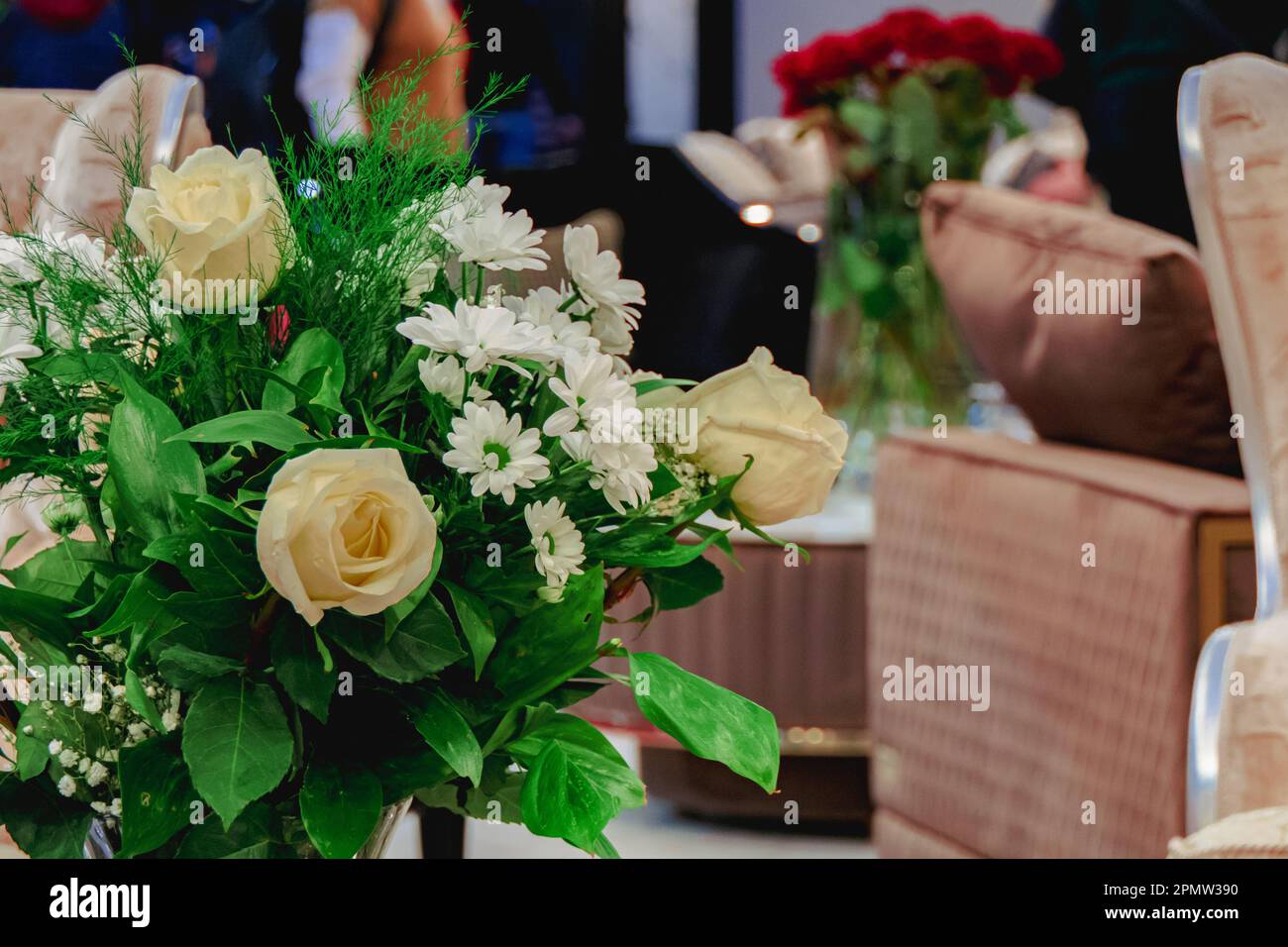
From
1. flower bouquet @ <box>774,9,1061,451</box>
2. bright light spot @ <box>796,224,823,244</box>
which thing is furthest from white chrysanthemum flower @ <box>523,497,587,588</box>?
bright light spot @ <box>796,224,823,244</box>

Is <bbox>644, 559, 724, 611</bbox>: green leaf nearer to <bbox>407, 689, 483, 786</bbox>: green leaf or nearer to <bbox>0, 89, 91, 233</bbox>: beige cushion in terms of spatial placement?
<bbox>407, 689, 483, 786</bbox>: green leaf

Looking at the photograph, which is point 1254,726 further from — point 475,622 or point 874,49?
point 874,49

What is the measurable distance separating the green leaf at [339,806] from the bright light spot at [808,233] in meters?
2.09

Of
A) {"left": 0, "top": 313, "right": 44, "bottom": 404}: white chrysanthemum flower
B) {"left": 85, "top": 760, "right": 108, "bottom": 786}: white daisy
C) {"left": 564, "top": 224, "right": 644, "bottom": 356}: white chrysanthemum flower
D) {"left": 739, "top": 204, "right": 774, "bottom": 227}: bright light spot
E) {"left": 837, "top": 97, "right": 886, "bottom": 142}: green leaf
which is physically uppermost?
{"left": 837, "top": 97, "right": 886, "bottom": 142}: green leaf

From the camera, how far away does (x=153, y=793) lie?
0.43 metres

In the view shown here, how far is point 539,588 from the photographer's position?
17.8 inches

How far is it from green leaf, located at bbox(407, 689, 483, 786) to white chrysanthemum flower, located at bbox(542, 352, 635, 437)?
9 cm

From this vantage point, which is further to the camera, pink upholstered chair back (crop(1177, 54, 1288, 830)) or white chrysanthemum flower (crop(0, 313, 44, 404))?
pink upholstered chair back (crop(1177, 54, 1288, 830))

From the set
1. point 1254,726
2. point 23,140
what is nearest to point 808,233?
point 23,140

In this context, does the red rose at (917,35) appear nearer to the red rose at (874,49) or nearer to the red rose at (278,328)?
the red rose at (874,49)

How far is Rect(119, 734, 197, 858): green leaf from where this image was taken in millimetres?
430

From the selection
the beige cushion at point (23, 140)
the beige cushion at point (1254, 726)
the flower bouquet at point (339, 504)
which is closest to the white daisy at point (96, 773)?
the flower bouquet at point (339, 504)

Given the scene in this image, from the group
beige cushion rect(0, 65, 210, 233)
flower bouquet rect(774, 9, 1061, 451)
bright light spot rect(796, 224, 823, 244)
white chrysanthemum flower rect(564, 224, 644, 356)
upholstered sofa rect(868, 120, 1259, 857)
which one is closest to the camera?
white chrysanthemum flower rect(564, 224, 644, 356)
